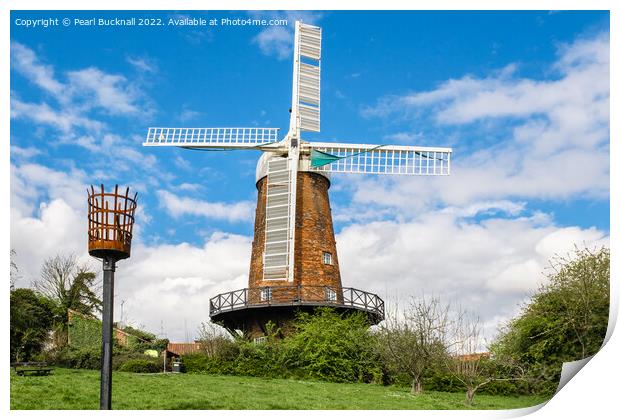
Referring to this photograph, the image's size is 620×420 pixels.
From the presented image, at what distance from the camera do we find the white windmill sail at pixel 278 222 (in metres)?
19.4

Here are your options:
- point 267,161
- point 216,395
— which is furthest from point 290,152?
point 216,395

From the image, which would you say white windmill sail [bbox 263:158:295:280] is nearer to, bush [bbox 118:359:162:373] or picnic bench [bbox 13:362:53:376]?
bush [bbox 118:359:162:373]

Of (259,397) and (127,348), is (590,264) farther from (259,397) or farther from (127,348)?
(127,348)

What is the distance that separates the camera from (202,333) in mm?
20453

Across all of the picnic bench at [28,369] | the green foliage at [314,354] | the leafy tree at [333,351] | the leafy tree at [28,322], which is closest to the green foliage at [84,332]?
the leafy tree at [28,322]

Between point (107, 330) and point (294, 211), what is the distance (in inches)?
459

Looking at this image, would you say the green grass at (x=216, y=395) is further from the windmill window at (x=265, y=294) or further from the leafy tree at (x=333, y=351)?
the windmill window at (x=265, y=294)

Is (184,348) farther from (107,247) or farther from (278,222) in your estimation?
(107,247)

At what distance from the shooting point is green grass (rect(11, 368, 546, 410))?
1241 cm

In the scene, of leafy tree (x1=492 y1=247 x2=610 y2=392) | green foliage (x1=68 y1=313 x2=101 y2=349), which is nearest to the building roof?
green foliage (x1=68 y1=313 x2=101 y2=349)

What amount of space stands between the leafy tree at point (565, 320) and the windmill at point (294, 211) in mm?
4399
